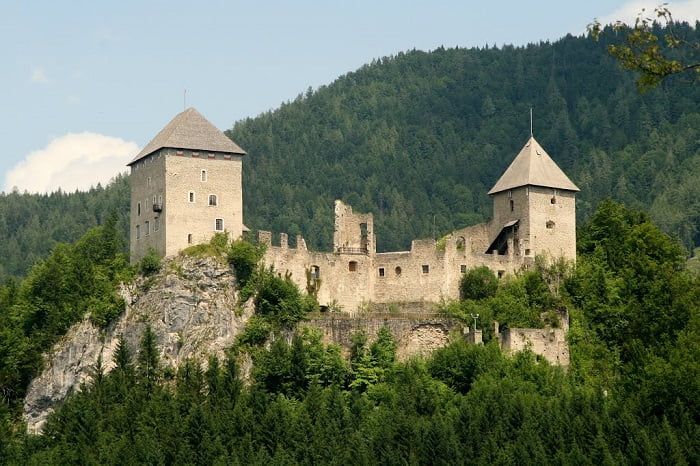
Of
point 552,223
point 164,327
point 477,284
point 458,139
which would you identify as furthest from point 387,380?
point 458,139

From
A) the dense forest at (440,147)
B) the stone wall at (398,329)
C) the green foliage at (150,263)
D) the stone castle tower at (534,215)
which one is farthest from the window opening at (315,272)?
the dense forest at (440,147)

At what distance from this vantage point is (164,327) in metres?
56.2

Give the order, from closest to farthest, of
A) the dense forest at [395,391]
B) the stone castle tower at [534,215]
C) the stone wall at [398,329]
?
1. the dense forest at [395,391]
2. the stone wall at [398,329]
3. the stone castle tower at [534,215]

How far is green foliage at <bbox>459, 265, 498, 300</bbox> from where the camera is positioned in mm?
59656

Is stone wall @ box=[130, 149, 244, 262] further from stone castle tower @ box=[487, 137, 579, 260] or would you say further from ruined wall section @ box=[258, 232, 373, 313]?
stone castle tower @ box=[487, 137, 579, 260]

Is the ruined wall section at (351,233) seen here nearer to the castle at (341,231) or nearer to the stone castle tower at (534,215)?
the castle at (341,231)

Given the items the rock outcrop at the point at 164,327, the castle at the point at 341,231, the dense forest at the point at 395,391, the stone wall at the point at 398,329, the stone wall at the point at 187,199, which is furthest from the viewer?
the castle at the point at 341,231

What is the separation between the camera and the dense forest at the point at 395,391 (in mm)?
49125

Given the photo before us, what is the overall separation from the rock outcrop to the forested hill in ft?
192

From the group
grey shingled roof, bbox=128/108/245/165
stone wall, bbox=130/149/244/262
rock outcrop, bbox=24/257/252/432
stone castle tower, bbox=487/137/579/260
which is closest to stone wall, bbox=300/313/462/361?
rock outcrop, bbox=24/257/252/432

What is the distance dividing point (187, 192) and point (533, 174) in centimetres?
1719

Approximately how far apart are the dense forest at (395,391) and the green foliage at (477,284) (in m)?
0.09

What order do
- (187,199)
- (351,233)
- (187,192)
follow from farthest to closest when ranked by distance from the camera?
1. (351,233)
2. (187,192)
3. (187,199)

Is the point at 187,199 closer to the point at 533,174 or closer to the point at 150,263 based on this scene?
the point at 150,263
